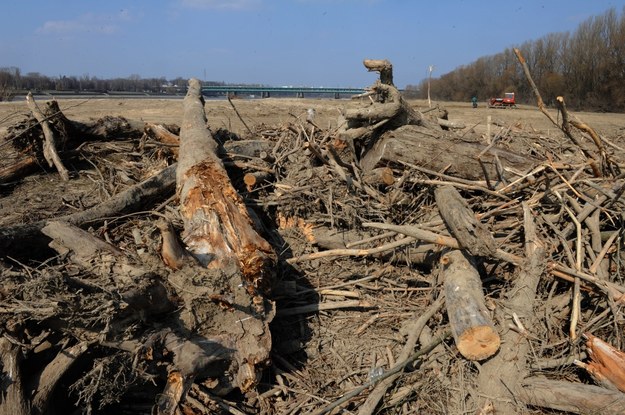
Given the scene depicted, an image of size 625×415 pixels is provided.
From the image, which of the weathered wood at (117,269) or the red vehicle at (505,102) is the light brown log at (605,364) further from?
the red vehicle at (505,102)

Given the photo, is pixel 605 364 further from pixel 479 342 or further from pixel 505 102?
pixel 505 102

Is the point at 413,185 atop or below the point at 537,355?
atop

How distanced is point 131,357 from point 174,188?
331cm

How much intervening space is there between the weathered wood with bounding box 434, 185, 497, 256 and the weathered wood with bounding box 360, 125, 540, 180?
0.80 m

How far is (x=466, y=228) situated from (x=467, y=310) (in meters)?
0.72

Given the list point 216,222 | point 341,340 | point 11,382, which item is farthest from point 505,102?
point 11,382

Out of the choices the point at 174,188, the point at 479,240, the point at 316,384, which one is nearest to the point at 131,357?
the point at 316,384

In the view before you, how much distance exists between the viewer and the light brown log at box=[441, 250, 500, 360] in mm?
3537

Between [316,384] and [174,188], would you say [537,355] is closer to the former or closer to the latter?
[316,384]

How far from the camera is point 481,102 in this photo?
42688mm

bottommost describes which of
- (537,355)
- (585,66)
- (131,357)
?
(537,355)

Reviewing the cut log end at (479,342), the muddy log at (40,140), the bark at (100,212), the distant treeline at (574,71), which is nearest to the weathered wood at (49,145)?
the muddy log at (40,140)

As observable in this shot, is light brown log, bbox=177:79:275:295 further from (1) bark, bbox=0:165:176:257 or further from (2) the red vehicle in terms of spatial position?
(2) the red vehicle

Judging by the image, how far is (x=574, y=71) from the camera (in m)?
36.7
